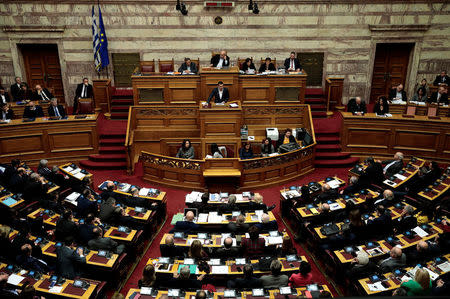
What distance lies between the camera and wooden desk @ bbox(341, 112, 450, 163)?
10.9m

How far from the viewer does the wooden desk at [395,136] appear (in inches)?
430

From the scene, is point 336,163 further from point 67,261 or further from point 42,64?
point 42,64

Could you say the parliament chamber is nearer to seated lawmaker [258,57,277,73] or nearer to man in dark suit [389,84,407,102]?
man in dark suit [389,84,407,102]

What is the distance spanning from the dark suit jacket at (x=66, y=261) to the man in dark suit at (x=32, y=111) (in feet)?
21.6

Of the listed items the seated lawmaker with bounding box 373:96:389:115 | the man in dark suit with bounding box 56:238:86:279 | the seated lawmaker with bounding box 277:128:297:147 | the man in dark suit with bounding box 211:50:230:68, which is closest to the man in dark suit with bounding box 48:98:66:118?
the man in dark suit with bounding box 211:50:230:68

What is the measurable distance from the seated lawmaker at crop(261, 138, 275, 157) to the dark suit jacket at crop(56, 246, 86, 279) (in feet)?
20.1

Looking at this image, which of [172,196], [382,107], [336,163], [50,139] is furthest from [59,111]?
[382,107]

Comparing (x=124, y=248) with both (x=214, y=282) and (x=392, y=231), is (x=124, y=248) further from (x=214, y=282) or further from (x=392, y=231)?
(x=392, y=231)

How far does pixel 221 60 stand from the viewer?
12.2 meters

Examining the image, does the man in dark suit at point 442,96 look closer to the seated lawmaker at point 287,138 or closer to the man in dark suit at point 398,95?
the man in dark suit at point 398,95

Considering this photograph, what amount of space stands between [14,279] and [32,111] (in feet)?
22.4

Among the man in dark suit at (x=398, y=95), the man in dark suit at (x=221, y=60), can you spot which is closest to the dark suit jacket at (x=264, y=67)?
the man in dark suit at (x=221, y=60)

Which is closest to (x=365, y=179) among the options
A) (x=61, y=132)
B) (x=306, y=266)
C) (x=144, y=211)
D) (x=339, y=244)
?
(x=339, y=244)

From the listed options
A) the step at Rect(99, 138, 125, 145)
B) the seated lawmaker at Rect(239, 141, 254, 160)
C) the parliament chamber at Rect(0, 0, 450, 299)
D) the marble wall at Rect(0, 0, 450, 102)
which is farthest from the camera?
the marble wall at Rect(0, 0, 450, 102)
